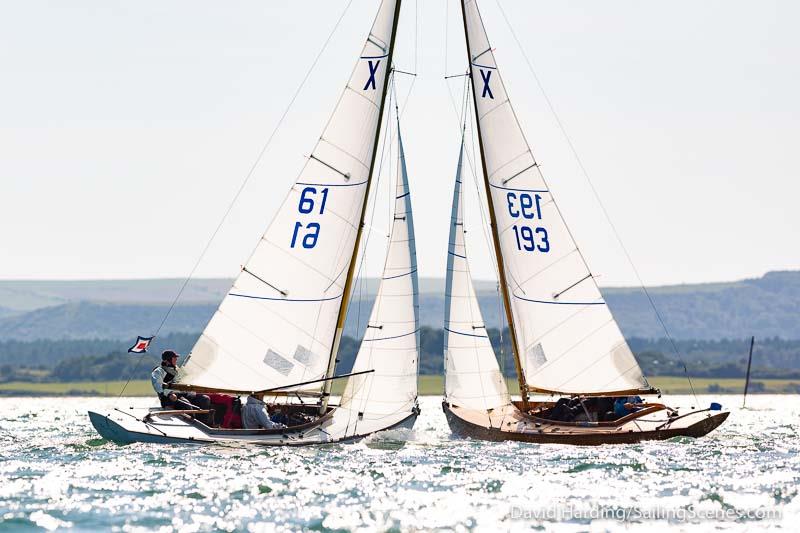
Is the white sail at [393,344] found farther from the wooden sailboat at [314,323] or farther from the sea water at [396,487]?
the sea water at [396,487]

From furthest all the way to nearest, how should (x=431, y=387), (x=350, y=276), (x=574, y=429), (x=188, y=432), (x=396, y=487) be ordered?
(x=431, y=387)
(x=574, y=429)
(x=350, y=276)
(x=188, y=432)
(x=396, y=487)

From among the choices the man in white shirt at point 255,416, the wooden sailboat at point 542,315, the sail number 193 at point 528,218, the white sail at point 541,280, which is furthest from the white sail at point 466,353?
the man in white shirt at point 255,416

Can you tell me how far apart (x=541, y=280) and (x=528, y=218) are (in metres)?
1.82

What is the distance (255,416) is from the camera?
112 ft

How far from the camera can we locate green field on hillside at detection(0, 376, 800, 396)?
158387mm

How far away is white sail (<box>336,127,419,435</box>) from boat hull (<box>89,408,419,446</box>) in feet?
3.17

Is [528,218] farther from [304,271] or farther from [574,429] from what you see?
[304,271]

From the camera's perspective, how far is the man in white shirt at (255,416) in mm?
33969

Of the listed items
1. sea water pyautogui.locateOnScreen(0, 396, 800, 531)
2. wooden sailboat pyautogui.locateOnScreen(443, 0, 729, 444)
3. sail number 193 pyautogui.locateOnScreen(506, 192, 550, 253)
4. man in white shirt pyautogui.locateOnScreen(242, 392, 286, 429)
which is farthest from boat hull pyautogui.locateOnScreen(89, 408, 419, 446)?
sail number 193 pyautogui.locateOnScreen(506, 192, 550, 253)

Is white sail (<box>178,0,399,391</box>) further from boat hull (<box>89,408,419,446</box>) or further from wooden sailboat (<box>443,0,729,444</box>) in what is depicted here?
wooden sailboat (<box>443,0,729,444</box>)

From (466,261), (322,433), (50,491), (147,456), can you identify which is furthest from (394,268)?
(50,491)

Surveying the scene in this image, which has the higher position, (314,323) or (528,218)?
(528,218)

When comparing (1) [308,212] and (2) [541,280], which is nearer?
(1) [308,212]

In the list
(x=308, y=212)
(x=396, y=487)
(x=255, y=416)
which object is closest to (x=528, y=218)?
(x=308, y=212)
